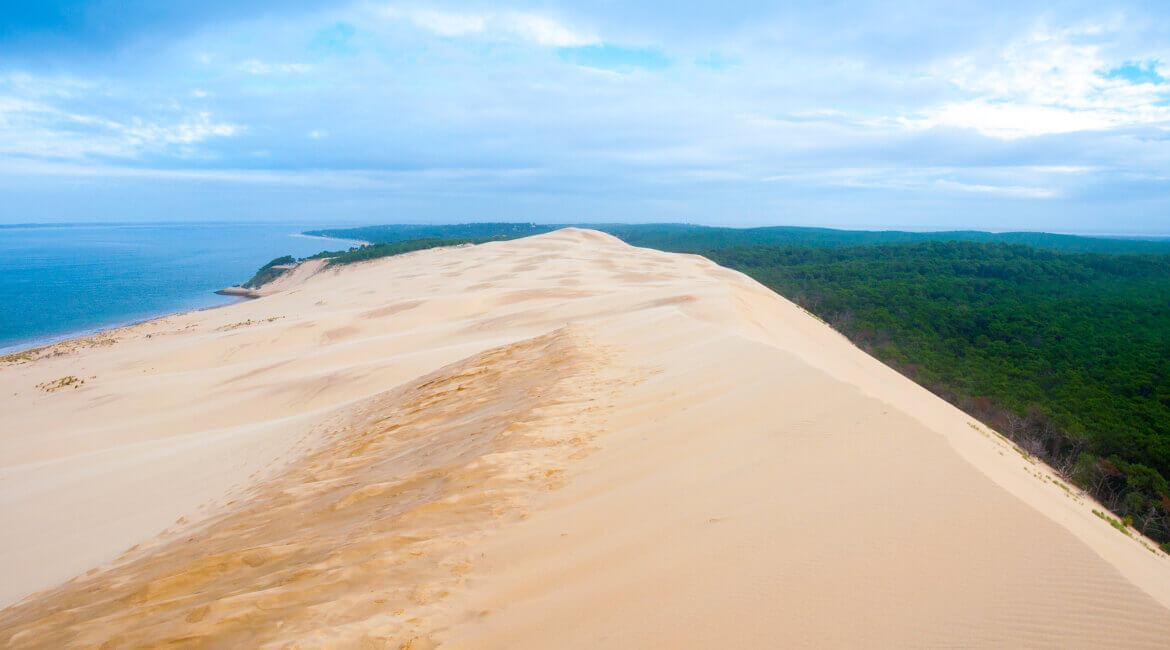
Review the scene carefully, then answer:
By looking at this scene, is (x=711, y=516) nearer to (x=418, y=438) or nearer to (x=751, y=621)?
(x=751, y=621)

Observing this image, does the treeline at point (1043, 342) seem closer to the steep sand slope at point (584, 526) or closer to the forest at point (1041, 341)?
the forest at point (1041, 341)

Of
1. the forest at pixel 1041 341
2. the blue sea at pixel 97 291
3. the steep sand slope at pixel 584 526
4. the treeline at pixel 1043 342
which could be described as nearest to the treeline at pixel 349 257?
the forest at pixel 1041 341

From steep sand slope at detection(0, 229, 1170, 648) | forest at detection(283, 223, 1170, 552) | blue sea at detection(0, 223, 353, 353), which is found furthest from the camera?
blue sea at detection(0, 223, 353, 353)

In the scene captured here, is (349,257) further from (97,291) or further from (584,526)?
(584,526)

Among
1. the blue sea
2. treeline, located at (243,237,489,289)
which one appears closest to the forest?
treeline, located at (243,237,489,289)

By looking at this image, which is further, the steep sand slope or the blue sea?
the blue sea

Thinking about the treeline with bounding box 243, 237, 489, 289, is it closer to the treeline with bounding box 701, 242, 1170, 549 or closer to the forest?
the forest
